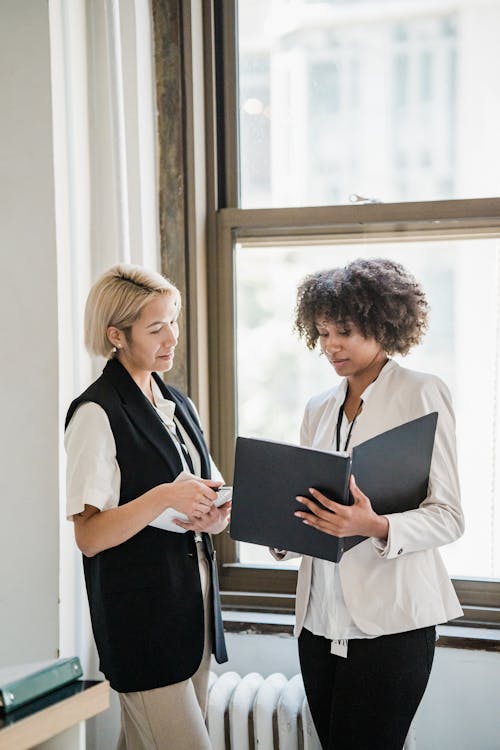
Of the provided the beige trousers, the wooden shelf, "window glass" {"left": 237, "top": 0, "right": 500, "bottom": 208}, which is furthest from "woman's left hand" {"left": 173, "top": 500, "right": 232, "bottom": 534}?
"window glass" {"left": 237, "top": 0, "right": 500, "bottom": 208}

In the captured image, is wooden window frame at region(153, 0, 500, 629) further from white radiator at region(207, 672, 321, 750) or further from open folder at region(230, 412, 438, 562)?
open folder at region(230, 412, 438, 562)

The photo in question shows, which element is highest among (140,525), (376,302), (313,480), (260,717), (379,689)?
(376,302)

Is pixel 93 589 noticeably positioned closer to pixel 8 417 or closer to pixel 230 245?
pixel 8 417

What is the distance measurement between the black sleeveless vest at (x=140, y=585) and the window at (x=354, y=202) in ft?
2.47

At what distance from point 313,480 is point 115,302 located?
2.03ft

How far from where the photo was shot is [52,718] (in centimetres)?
110

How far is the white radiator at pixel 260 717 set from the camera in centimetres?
215

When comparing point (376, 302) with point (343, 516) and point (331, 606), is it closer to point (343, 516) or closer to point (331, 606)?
point (343, 516)

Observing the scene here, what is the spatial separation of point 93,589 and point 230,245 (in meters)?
1.20

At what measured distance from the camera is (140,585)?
1.78m

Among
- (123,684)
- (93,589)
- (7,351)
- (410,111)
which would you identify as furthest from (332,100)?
(123,684)

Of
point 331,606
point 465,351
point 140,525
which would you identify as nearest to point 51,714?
point 140,525

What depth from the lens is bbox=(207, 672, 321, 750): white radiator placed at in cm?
215

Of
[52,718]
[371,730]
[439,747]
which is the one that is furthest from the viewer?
[439,747]
